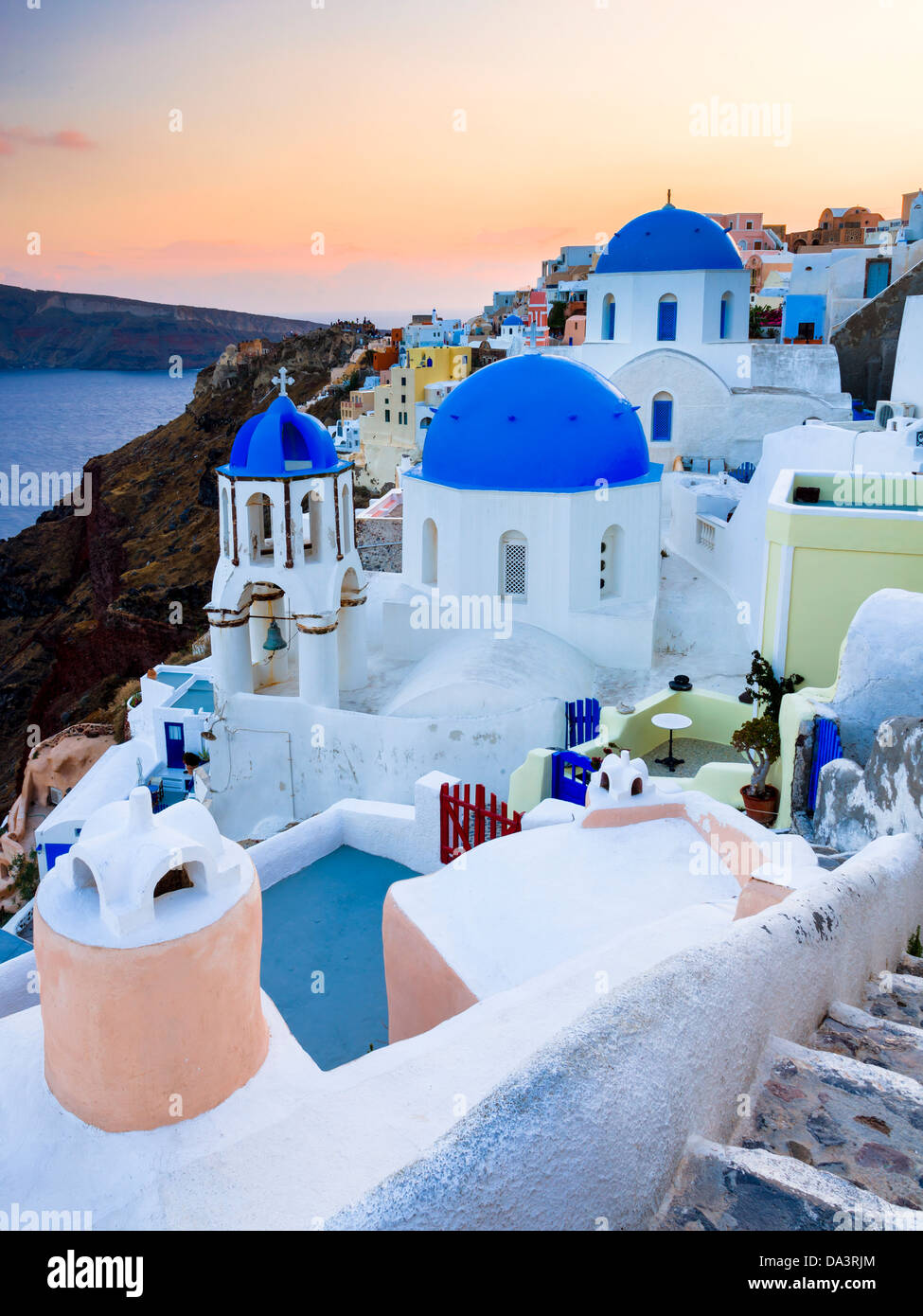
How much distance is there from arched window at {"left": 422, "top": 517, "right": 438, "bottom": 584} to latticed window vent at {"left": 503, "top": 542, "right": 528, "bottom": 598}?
5.24 feet

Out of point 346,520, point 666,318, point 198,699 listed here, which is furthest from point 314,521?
point 666,318

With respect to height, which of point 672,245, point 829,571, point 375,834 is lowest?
point 375,834

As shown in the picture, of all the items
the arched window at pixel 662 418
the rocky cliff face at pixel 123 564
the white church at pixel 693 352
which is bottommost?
the rocky cliff face at pixel 123 564

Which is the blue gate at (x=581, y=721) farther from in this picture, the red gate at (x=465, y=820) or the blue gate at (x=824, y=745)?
the blue gate at (x=824, y=745)

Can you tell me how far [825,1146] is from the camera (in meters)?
3.53

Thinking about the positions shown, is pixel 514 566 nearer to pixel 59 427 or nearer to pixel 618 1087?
pixel 618 1087

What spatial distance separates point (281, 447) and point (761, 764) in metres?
8.27

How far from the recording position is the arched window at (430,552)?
727 inches

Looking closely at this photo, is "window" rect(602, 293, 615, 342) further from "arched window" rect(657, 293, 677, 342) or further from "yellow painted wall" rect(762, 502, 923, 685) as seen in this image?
"yellow painted wall" rect(762, 502, 923, 685)

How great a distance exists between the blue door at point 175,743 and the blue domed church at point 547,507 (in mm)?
4130

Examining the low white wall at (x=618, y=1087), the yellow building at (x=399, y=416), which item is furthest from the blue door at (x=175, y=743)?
the yellow building at (x=399, y=416)

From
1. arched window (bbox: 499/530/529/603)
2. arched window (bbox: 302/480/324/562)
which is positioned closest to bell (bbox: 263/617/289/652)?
arched window (bbox: 302/480/324/562)

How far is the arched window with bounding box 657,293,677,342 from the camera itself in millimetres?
27016
